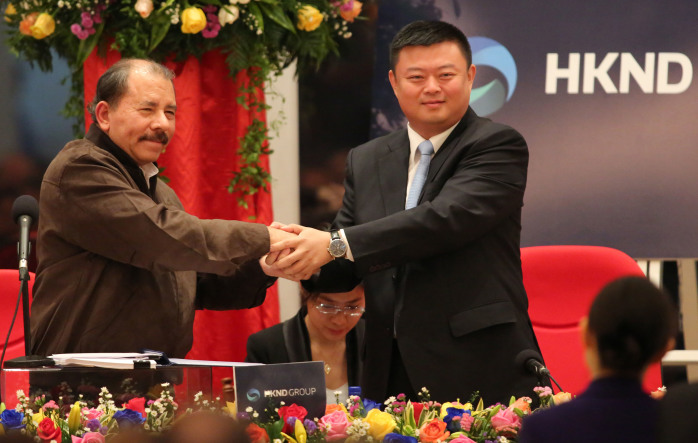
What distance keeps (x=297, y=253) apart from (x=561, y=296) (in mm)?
1447

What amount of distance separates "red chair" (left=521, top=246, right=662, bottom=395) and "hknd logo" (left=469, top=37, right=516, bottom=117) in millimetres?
962

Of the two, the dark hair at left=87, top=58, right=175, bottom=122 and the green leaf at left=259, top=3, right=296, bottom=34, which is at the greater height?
the green leaf at left=259, top=3, right=296, bottom=34

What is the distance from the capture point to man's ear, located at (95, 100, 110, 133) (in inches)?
115

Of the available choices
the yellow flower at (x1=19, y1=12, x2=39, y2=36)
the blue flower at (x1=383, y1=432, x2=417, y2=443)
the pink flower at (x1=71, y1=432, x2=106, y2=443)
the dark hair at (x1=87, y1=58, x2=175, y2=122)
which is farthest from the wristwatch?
the yellow flower at (x1=19, y1=12, x2=39, y2=36)

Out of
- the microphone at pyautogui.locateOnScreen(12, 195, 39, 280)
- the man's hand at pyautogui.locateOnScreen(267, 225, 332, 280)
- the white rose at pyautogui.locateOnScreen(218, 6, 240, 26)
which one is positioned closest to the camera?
the microphone at pyautogui.locateOnScreen(12, 195, 39, 280)

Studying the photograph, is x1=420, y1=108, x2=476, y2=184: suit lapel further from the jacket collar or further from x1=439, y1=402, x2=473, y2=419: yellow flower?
x1=439, y1=402, x2=473, y2=419: yellow flower

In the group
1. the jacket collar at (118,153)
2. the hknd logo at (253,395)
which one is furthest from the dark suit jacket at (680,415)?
the jacket collar at (118,153)

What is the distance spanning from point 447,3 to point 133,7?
5.25 ft

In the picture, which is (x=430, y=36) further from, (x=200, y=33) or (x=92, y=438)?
(x=92, y=438)

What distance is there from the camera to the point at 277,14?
13.4 ft

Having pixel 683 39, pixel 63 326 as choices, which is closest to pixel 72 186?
pixel 63 326

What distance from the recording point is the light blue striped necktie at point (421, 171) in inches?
123

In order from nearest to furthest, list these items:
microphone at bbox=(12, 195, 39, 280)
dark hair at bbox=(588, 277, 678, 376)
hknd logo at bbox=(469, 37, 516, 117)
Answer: dark hair at bbox=(588, 277, 678, 376) < microphone at bbox=(12, 195, 39, 280) < hknd logo at bbox=(469, 37, 516, 117)

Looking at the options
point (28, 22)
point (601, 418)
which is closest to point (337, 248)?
point (601, 418)
